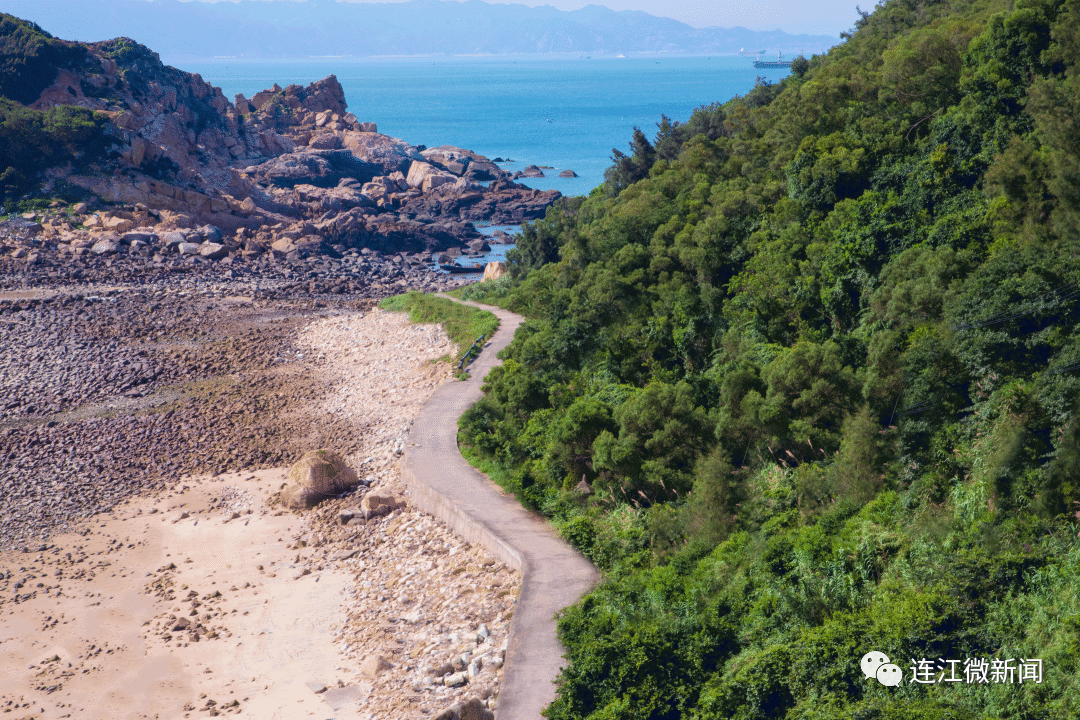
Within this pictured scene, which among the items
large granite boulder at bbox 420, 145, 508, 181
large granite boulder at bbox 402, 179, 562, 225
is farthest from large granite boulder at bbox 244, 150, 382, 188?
large granite boulder at bbox 402, 179, 562, 225

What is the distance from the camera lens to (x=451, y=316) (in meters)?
44.5

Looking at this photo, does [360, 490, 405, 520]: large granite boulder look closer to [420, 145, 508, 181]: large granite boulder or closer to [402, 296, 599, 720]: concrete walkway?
[402, 296, 599, 720]: concrete walkway

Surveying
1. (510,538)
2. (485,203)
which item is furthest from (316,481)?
(485,203)

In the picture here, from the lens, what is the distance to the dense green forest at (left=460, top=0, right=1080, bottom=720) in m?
14.5

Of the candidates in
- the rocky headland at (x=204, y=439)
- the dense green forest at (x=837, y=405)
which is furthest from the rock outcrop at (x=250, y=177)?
the dense green forest at (x=837, y=405)

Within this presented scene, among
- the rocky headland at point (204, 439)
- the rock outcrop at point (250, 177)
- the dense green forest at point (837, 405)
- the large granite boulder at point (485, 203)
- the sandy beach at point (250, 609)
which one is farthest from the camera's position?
the large granite boulder at point (485, 203)

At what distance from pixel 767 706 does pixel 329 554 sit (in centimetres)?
1501

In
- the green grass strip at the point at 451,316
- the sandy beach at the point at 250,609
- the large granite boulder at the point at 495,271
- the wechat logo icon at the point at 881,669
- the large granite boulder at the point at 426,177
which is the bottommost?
the sandy beach at the point at 250,609

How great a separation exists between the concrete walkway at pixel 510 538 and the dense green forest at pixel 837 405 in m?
0.66

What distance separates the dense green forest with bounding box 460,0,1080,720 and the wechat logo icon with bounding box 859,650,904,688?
0.11 metres

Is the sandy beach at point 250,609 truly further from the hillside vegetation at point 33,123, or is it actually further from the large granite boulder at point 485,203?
the large granite boulder at point 485,203

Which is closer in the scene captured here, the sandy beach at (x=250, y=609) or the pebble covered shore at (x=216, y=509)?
the sandy beach at (x=250, y=609)

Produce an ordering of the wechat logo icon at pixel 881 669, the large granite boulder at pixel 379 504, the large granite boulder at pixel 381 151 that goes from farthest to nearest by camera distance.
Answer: the large granite boulder at pixel 381 151, the large granite boulder at pixel 379 504, the wechat logo icon at pixel 881 669

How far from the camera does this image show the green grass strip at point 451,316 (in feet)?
133
